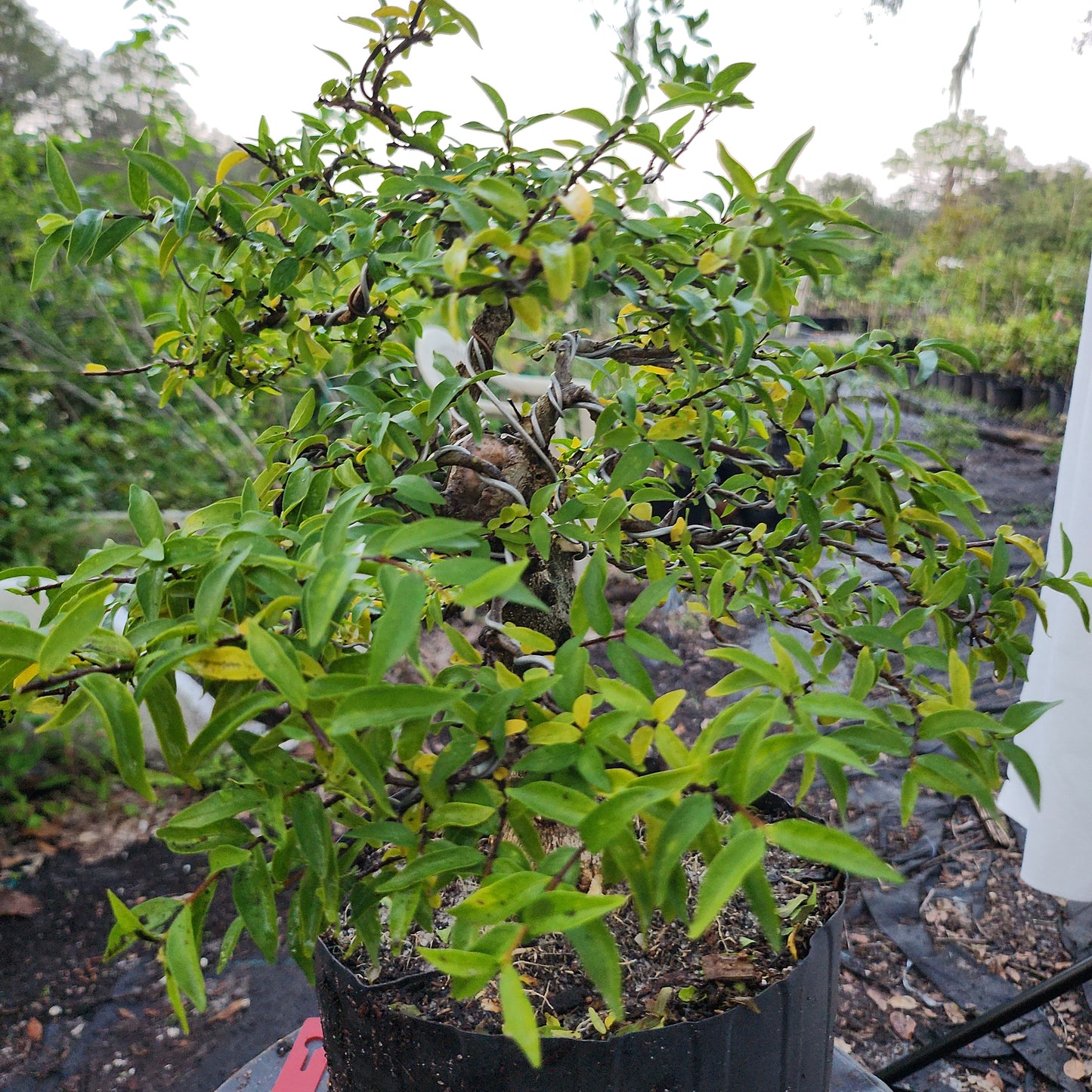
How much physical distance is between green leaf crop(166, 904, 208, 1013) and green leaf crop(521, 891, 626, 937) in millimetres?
137

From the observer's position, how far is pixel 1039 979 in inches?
50.9

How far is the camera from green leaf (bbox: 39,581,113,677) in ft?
0.99

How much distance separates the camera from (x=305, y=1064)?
0.75m

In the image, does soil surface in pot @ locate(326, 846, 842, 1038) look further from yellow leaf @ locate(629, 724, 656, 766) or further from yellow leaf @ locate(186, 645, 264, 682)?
yellow leaf @ locate(186, 645, 264, 682)

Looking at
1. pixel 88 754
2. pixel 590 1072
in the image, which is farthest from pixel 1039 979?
pixel 88 754

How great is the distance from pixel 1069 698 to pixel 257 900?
1228 millimetres

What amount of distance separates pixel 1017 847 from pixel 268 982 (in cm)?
147

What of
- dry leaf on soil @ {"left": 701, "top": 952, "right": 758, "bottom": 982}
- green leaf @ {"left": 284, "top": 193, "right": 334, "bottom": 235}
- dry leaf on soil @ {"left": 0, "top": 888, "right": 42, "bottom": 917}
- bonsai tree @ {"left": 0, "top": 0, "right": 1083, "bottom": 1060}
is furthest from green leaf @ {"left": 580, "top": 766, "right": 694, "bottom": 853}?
dry leaf on soil @ {"left": 0, "top": 888, "right": 42, "bottom": 917}

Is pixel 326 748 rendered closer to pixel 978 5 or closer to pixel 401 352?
pixel 401 352

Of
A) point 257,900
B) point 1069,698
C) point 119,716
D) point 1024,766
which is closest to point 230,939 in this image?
point 257,900

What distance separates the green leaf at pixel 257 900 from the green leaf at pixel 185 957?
0.02m

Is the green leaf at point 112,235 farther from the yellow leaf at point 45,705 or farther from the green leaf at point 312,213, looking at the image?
the yellow leaf at point 45,705

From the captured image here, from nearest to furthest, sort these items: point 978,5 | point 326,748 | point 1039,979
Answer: point 326,748
point 1039,979
point 978,5

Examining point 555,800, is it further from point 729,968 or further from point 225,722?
point 729,968
